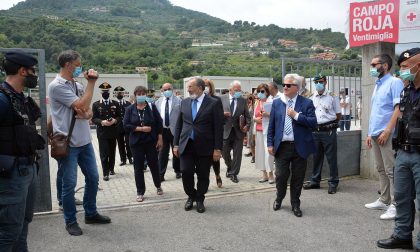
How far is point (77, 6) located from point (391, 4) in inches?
5593

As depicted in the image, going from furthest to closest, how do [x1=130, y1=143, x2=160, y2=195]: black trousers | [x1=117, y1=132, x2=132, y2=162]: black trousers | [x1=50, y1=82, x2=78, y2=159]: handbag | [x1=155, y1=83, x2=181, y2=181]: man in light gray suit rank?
1. [x1=117, y1=132, x2=132, y2=162]: black trousers
2. [x1=155, y1=83, x2=181, y2=181]: man in light gray suit
3. [x1=130, y1=143, x2=160, y2=195]: black trousers
4. [x1=50, y1=82, x2=78, y2=159]: handbag

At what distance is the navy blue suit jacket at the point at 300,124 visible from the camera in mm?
5529

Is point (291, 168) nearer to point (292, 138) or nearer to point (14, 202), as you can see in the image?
point (292, 138)

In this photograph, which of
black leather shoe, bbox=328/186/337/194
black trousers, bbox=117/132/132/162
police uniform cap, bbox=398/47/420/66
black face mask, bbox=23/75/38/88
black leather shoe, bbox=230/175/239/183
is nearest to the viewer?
black face mask, bbox=23/75/38/88

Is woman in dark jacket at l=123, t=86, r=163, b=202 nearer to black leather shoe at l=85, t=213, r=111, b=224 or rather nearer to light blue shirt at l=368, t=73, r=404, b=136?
black leather shoe at l=85, t=213, r=111, b=224

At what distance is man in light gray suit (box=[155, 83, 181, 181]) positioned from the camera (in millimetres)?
8109

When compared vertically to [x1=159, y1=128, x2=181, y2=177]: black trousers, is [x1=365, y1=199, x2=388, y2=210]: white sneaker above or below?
below

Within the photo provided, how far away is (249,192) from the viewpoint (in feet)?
22.4

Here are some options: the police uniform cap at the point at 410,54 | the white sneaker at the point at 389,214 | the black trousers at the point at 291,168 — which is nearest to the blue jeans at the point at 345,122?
the black trousers at the point at 291,168

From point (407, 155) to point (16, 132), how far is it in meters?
3.80

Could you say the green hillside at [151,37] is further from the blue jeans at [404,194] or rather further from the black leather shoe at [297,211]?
the blue jeans at [404,194]

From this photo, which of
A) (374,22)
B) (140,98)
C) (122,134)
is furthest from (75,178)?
(374,22)

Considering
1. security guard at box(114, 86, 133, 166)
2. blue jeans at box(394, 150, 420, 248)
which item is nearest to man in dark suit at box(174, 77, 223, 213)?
blue jeans at box(394, 150, 420, 248)

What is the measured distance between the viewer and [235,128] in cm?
794
